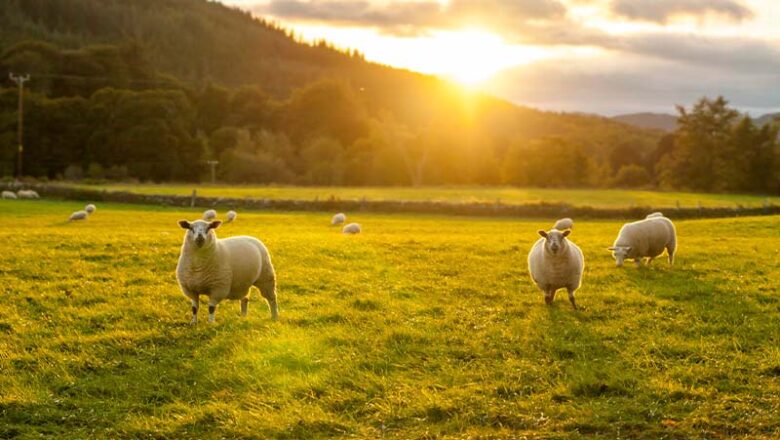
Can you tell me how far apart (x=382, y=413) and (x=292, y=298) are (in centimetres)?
630

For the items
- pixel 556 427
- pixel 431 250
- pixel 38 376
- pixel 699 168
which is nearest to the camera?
pixel 556 427

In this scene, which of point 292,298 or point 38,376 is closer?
point 38,376

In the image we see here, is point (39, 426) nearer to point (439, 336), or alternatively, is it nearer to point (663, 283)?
point (439, 336)

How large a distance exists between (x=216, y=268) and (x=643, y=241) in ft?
41.8

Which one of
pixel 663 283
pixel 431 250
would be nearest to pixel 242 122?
pixel 431 250

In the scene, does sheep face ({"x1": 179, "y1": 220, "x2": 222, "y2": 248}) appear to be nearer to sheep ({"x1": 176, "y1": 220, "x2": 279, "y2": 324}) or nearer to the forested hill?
sheep ({"x1": 176, "y1": 220, "x2": 279, "y2": 324})

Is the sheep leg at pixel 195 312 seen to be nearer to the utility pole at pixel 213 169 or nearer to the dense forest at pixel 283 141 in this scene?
the utility pole at pixel 213 169

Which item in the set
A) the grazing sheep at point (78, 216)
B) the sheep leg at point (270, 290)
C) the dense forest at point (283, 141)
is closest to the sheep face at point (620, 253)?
the sheep leg at point (270, 290)

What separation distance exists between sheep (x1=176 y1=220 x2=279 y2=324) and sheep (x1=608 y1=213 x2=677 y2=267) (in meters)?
11.0

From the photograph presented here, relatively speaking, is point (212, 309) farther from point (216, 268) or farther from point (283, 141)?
point (283, 141)

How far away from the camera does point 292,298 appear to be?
588 inches

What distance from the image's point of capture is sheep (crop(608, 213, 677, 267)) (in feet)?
65.9

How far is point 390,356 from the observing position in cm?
1105

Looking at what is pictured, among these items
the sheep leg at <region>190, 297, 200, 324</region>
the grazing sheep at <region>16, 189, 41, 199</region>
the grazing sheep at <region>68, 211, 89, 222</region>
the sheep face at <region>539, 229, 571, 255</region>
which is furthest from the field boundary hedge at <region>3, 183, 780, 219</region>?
the sheep leg at <region>190, 297, 200, 324</region>
